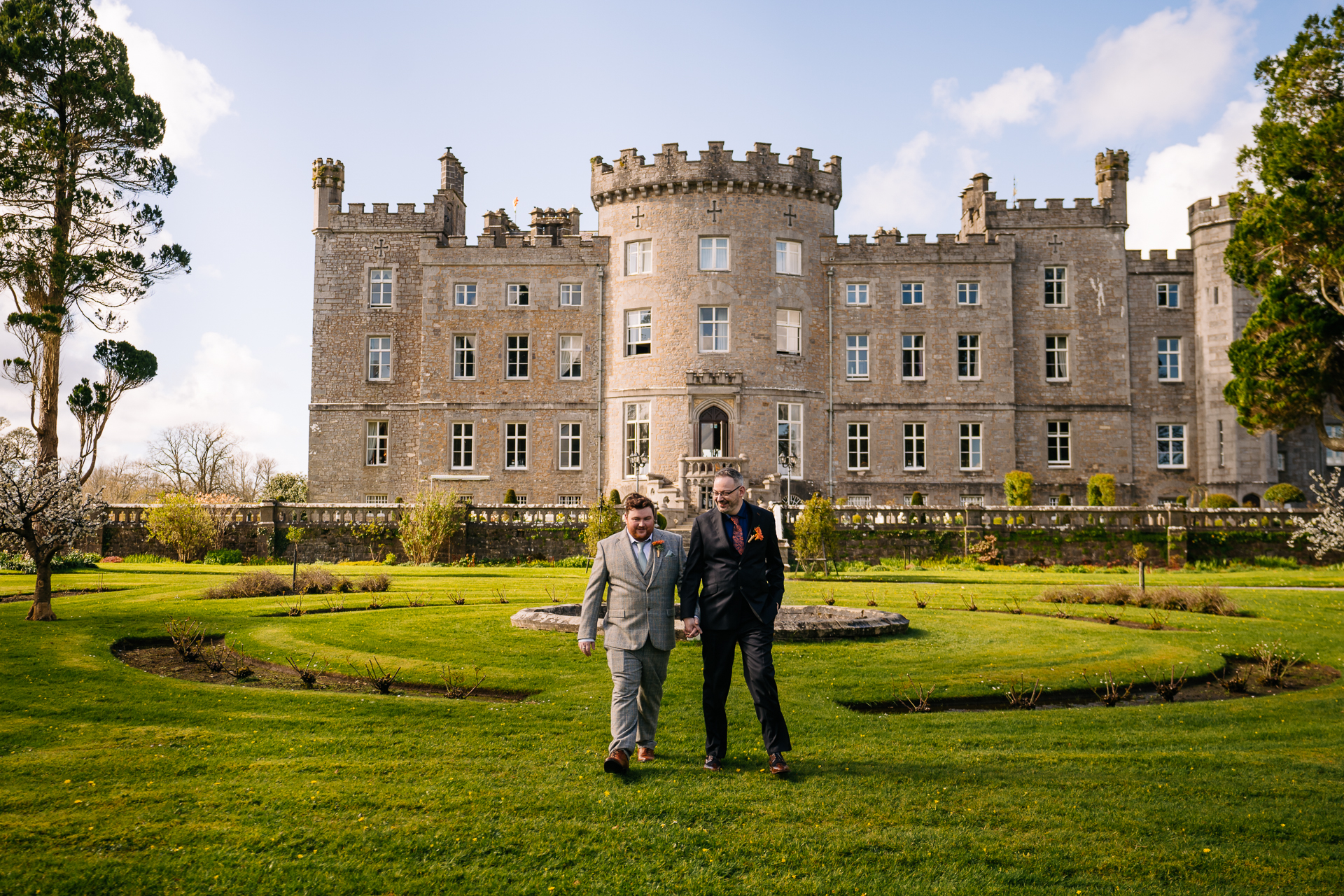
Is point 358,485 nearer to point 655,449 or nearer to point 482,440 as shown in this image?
point 482,440

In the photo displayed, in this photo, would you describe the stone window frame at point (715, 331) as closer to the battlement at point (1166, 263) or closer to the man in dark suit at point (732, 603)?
the battlement at point (1166, 263)

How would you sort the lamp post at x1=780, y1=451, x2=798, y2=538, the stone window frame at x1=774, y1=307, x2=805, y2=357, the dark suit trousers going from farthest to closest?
the stone window frame at x1=774, y1=307, x2=805, y2=357
the lamp post at x1=780, y1=451, x2=798, y2=538
the dark suit trousers

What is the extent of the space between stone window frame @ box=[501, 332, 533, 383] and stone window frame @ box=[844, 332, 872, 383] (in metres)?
11.7

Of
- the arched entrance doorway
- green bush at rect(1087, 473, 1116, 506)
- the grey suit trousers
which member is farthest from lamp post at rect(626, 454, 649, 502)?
the grey suit trousers

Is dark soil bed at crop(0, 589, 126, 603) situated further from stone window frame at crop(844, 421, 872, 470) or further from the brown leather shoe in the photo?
stone window frame at crop(844, 421, 872, 470)

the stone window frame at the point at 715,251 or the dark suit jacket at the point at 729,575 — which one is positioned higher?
the stone window frame at the point at 715,251

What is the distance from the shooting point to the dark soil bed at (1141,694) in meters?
8.60

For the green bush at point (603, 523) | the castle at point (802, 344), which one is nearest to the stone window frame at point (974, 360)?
the castle at point (802, 344)

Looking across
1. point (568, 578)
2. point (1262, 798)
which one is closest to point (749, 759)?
point (1262, 798)

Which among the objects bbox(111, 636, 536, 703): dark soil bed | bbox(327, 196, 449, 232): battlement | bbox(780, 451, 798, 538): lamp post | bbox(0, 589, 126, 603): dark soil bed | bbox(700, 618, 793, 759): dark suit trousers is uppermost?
bbox(327, 196, 449, 232): battlement

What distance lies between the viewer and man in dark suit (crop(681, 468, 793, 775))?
6434mm

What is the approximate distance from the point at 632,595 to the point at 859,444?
28198mm

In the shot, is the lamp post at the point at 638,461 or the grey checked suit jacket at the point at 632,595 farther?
the lamp post at the point at 638,461

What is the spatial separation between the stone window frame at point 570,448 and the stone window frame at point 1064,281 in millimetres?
17720
